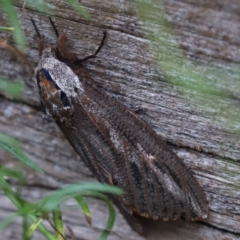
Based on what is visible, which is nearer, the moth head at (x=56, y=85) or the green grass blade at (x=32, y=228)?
the green grass blade at (x=32, y=228)

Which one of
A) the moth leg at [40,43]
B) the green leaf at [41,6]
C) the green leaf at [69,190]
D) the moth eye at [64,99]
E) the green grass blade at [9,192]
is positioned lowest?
the green grass blade at [9,192]

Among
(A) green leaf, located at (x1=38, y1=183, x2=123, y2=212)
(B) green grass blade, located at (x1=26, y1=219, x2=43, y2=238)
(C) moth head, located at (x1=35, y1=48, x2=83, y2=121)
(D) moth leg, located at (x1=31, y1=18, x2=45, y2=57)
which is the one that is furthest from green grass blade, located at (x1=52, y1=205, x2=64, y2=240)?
(D) moth leg, located at (x1=31, y1=18, x2=45, y2=57)

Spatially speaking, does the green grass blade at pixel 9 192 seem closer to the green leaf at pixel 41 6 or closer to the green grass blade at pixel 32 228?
the green grass blade at pixel 32 228

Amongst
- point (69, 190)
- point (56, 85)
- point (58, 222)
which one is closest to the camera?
point (69, 190)

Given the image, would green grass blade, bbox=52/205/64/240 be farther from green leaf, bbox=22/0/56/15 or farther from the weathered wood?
green leaf, bbox=22/0/56/15

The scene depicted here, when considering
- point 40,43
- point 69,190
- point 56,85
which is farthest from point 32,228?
point 40,43

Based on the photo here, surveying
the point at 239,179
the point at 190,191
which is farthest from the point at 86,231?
the point at 239,179

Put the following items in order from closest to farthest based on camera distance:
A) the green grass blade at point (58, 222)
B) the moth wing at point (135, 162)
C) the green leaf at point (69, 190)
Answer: the green leaf at point (69, 190) → the green grass blade at point (58, 222) → the moth wing at point (135, 162)

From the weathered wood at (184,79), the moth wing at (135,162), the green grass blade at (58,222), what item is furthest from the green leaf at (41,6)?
the green grass blade at (58,222)

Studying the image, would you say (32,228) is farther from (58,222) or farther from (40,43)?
(40,43)
